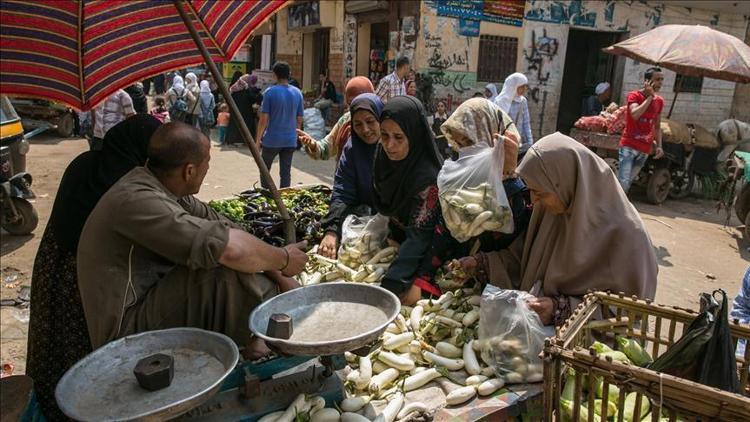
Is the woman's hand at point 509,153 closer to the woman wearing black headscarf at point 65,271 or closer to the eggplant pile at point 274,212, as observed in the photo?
the eggplant pile at point 274,212

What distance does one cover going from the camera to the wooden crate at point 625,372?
1.53 meters

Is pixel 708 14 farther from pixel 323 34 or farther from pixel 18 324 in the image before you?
pixel 18 324

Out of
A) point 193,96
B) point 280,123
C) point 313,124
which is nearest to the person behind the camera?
point 280,123

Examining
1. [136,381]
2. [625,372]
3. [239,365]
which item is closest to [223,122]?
[239,365]

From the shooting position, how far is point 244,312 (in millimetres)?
2180

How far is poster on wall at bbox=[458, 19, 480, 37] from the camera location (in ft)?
37.7

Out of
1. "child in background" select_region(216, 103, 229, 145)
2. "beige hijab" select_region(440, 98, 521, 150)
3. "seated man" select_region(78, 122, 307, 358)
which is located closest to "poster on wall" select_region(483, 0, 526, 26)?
"child in background" select_region(216, 103, 229, 145)

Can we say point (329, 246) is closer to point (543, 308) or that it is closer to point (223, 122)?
point (543, 308)

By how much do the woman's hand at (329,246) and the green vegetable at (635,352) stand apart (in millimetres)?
1893

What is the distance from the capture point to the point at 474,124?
3.10 metres

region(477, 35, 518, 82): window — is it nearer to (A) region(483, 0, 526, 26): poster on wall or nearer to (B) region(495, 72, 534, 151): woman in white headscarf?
(A) region(483, 0, 526, 26): poster on wall

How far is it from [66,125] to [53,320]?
12.7 metres

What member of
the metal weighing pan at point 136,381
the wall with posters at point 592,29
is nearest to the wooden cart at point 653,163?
the wall with posters at point 592,29

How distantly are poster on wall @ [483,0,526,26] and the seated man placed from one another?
1074 cm
